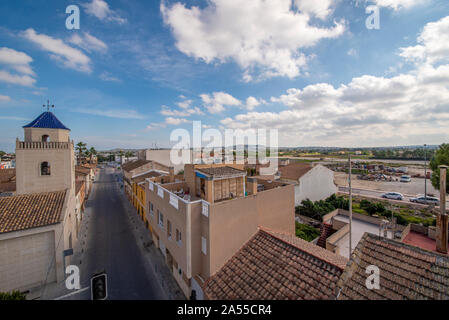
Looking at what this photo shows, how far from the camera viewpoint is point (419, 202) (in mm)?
29484

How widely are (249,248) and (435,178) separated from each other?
31416 millimetres

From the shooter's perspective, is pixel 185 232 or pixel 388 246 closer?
pixel 388 246

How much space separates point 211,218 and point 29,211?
471 inches

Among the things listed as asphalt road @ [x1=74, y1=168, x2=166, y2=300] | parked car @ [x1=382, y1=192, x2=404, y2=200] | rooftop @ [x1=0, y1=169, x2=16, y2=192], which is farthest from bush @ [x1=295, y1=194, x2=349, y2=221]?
rooftop @ [x1=0, y1=169, x2=16, y2=192]

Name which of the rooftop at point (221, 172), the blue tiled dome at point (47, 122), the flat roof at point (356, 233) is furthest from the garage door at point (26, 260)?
the flat roof at point (356, 233)

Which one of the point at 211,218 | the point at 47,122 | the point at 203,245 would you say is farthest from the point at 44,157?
the point at 211,218

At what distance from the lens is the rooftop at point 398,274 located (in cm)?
478

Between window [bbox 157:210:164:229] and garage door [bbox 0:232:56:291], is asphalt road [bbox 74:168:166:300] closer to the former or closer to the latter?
garage door [bbox 0:232:56:291]

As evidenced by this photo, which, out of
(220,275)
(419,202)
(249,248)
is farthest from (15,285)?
(419,202)

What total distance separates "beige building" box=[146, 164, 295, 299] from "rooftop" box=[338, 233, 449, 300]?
194 inches

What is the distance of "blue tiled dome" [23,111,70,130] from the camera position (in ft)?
46.7

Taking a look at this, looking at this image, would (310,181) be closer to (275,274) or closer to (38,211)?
(275,274)

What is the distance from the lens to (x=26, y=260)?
35.2 feet
